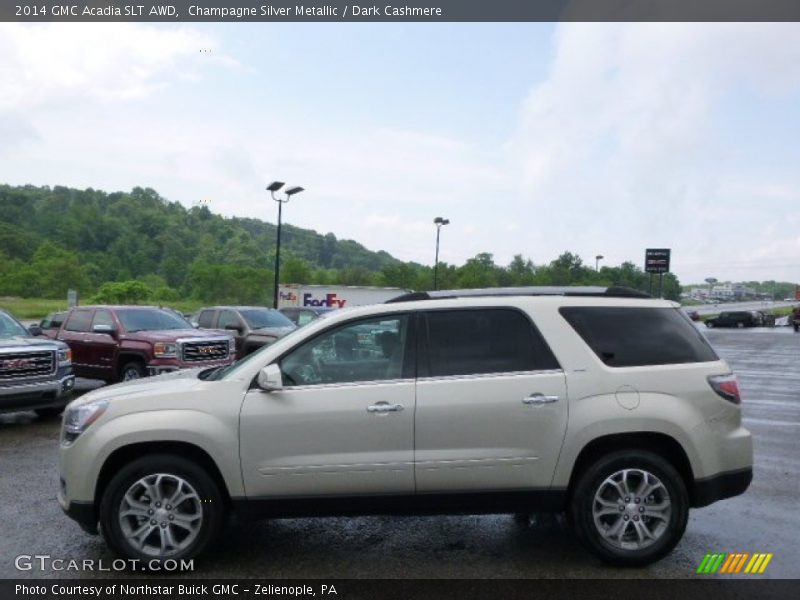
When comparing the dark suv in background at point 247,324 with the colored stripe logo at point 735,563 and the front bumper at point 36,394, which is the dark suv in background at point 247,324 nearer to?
the front bumper at point 36,394

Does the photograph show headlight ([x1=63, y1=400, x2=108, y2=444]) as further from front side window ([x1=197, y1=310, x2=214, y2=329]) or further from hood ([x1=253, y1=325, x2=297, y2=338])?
front side window ([x1=197, y1=310, x2=214, y2=329])

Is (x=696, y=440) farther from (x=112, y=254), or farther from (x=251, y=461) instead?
(x=112, y=254)

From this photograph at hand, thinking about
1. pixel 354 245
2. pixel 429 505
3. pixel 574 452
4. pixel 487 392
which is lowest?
pixel 429 505

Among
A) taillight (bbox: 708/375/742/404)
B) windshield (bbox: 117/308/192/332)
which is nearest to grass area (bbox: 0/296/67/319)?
windshield (bbox: 117/308/192/332)

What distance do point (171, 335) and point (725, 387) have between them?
1002cm

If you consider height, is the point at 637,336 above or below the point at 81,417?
above

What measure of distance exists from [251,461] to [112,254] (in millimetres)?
91795

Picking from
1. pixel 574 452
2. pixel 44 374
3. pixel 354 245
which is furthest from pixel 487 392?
pixel 354 245

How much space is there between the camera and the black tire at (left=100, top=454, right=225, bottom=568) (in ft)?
14.8

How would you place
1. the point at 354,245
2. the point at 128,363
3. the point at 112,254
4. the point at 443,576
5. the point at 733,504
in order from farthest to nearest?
the point at 354,245
the point at 112,254
the point at 128,363
the point at 733,504
the point at 443,576

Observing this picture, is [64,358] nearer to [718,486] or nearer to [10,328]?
[10,328]

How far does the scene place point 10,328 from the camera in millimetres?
10805

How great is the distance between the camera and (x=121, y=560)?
4551 millimetres

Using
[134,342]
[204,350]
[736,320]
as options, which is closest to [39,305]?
[134,342]
